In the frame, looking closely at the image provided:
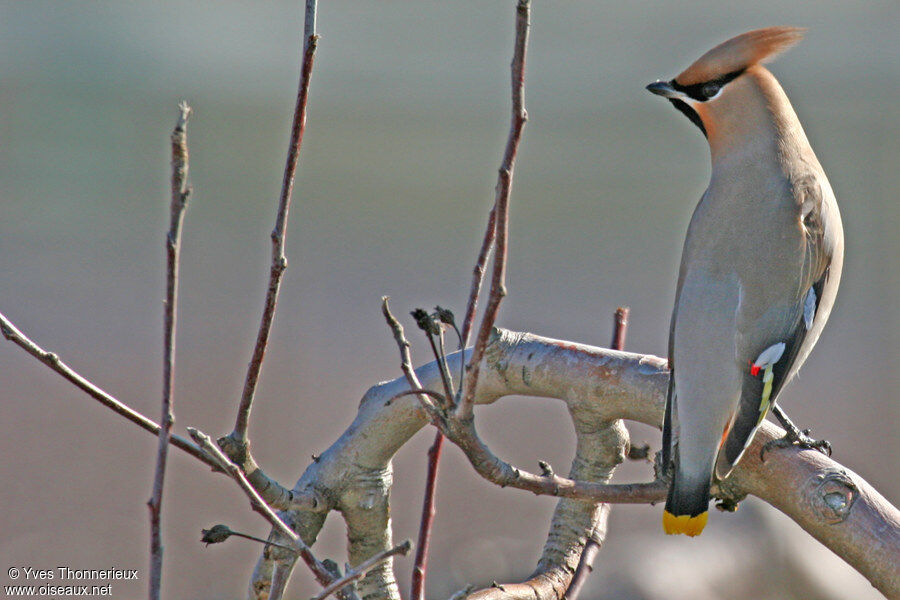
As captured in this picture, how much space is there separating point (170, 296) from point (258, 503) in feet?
0.97

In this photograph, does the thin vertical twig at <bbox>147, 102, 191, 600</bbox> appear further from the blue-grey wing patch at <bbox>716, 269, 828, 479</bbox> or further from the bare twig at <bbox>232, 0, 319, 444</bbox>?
the blue-grey wing patch at <bbox>716, 269, 828, 479</bbox>

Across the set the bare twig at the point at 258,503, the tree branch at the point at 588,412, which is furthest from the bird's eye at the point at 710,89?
the bare twig at the point at 258,503

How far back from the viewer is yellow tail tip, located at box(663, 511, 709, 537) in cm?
159

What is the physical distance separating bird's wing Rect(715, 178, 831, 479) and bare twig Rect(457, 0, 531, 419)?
675 millimetres

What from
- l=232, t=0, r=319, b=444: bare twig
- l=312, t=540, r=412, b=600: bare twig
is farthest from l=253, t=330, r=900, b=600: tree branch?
l=312, t=540, r=412, b=600: bare twig

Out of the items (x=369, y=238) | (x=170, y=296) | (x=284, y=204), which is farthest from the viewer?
(x=369, y=238)

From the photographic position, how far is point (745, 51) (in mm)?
1841

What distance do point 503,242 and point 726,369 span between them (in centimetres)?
78

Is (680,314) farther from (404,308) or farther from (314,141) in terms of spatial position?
(314,141)

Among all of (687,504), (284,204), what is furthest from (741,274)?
(284,204)

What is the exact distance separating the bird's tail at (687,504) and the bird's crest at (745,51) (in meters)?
0.67

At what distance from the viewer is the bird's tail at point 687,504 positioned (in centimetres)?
159

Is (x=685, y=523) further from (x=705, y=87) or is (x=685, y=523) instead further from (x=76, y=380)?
(x=76, y=380)

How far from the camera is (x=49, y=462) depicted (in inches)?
179
